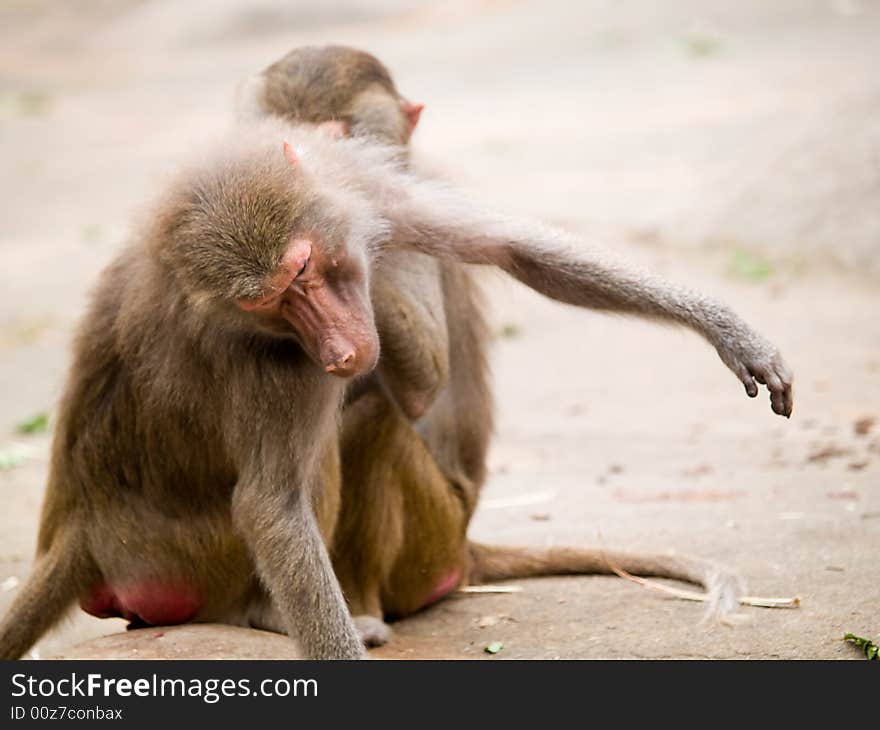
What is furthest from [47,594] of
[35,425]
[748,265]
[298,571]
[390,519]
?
[748,265]

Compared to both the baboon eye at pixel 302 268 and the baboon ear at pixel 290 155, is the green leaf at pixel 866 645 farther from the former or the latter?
the baboon ear at pixel 290 155

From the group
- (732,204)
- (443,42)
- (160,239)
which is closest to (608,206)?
(732,204)

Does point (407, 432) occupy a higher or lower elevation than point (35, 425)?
higher

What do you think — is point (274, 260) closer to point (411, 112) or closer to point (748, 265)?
point (411, 112)

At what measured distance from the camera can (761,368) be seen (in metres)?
3.19

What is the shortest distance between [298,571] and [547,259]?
0.99 m

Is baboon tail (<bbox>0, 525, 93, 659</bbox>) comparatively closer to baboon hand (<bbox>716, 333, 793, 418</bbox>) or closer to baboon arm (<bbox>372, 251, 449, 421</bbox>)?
baboon arm (<bbox>372, 251, 449, 421</bbox>)

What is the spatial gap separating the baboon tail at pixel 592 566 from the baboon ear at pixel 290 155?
1520 millimetres

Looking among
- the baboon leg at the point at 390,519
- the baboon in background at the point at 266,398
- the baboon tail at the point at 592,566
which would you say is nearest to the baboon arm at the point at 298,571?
the baboon in background at the point at 266,398

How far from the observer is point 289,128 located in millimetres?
3443

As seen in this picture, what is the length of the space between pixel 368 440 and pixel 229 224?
935 mm

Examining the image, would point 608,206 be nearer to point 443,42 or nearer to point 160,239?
point 160,239

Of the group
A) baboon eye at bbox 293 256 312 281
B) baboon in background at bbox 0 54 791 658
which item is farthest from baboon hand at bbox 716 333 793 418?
baboon eye at bbox 293 256 312 281

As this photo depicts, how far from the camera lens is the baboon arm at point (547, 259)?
3311 millimetres
